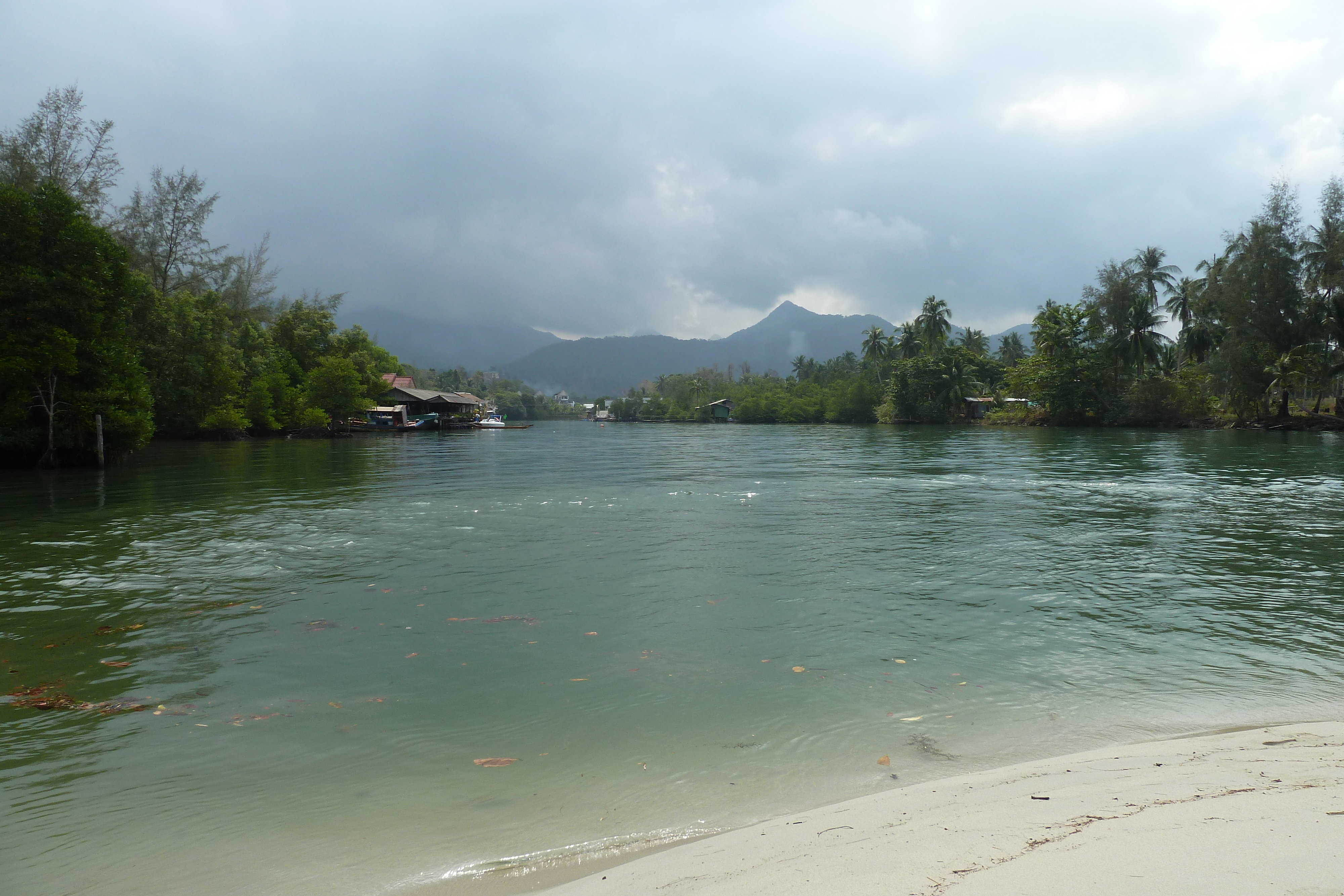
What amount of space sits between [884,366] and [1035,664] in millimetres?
123838

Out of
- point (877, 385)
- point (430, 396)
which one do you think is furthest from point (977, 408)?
point (430, 396)

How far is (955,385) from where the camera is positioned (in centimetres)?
9231

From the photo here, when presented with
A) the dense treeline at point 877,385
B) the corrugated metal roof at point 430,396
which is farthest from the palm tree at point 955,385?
the corrugated metal roof at point 430,396

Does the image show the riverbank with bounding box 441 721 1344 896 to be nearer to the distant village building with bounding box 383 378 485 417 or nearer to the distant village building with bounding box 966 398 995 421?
the distant village building with bounding box 383 378 485 417

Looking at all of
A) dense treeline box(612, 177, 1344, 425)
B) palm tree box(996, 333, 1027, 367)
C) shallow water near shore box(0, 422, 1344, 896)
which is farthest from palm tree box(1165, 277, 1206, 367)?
shallow water near shore box(0, 422, 1344, 896)

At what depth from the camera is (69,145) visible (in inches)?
1644

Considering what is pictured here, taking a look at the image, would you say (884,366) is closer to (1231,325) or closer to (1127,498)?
(1231,325)

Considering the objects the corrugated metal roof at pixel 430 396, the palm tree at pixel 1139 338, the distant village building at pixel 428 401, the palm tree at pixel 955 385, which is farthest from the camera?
the corrugated metal roof at pixel 430 396

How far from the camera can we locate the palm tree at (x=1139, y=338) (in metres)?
73.6

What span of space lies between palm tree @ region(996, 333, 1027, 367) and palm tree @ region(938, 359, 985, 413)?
23754 millimetres

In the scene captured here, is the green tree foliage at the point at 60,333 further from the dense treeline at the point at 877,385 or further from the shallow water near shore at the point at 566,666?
the dense treeline at the point at 877,385

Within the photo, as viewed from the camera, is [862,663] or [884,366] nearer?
[862,663]

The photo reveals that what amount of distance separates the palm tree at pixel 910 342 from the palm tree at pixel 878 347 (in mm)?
4308

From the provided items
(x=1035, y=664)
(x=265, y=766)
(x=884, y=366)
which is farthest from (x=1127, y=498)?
(x=884, y=366)
